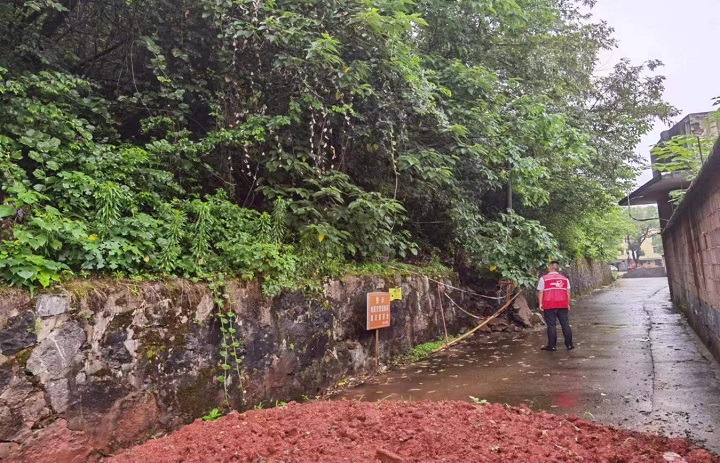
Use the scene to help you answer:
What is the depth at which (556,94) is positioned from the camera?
1232cm

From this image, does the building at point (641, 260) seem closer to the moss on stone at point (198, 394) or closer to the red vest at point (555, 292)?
the red vest at point (555, 292)

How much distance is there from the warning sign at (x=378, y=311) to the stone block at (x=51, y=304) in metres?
4.25

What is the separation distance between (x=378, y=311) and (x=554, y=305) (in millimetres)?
3619

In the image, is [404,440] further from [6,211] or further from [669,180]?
[669,180]

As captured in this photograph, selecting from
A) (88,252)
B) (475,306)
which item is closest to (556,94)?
(475,306)

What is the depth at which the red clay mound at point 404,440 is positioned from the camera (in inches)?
138

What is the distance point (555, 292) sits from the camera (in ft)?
30.3

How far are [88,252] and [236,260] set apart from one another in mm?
1505

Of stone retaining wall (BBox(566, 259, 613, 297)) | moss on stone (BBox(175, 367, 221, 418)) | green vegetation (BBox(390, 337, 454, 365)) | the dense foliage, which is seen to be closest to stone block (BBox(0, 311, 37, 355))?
the dense foliage

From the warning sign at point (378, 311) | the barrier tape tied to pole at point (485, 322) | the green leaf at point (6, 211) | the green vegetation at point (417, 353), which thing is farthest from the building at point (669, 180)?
the green leaf at point (6, 211)

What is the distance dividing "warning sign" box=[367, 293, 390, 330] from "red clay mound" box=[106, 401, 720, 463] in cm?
286

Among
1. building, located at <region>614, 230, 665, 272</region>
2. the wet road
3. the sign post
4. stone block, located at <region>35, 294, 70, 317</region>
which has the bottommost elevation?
the wet road

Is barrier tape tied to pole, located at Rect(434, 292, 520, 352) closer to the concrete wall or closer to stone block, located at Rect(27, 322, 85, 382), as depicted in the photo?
the concrete wall

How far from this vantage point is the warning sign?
7.43m
